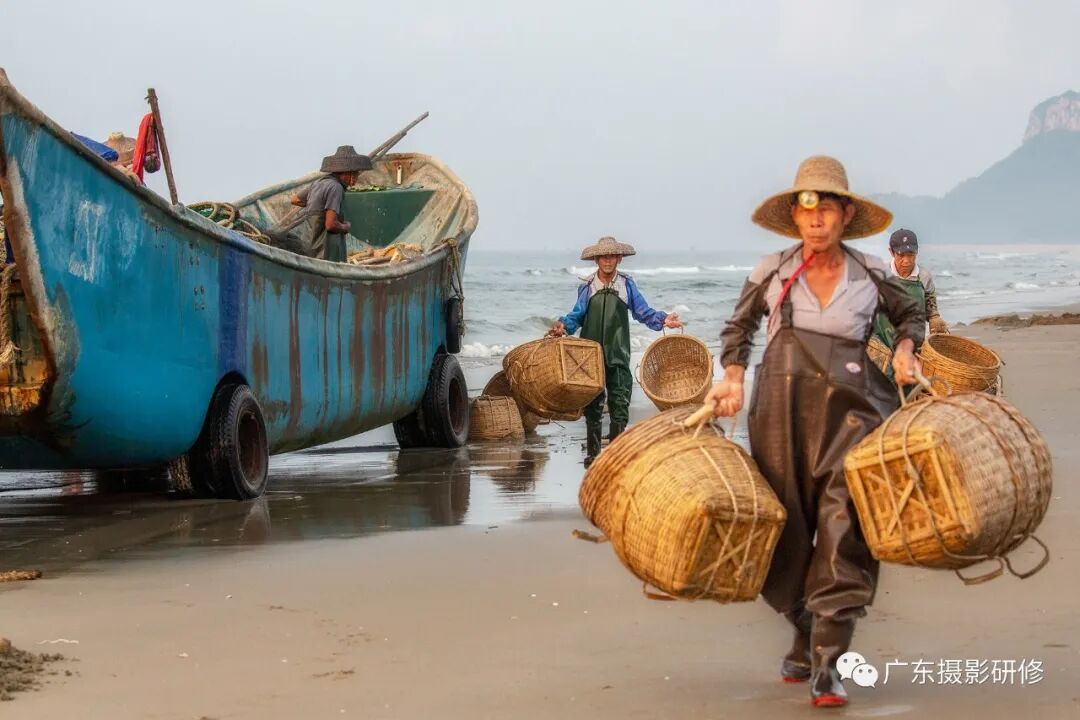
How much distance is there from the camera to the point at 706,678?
16.5 feet

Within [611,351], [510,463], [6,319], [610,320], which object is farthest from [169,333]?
[611,351]

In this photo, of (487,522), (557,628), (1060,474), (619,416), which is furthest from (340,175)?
(557,628)

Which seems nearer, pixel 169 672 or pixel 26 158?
pixel 169 672

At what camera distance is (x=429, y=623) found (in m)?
5.73

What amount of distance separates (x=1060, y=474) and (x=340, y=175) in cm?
508

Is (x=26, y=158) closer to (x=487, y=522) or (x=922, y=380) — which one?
(x=487, y=522)

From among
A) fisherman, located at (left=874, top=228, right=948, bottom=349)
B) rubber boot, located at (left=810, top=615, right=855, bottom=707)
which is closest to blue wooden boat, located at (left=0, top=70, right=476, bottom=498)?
fisherman, located at (left=874, top=228, right=948, bottom=349)

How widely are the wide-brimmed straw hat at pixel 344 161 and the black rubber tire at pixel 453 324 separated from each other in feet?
4.75

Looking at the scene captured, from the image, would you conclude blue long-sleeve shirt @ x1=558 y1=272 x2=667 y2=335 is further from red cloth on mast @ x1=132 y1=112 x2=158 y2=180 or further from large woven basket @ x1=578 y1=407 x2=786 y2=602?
large woven basket @ x1=578 y1=407 x2=786 y2=602

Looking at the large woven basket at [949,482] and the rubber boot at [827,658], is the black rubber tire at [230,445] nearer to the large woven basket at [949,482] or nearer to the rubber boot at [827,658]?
the rubber boot at [827,658]

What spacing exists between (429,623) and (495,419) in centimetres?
687

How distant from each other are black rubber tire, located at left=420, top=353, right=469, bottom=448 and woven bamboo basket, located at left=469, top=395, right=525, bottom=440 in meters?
0.29

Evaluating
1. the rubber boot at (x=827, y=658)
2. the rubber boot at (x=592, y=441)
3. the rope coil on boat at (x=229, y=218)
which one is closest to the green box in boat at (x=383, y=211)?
the rope coil on boat at (x=229, y=218)

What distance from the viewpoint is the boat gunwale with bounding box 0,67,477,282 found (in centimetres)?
674
